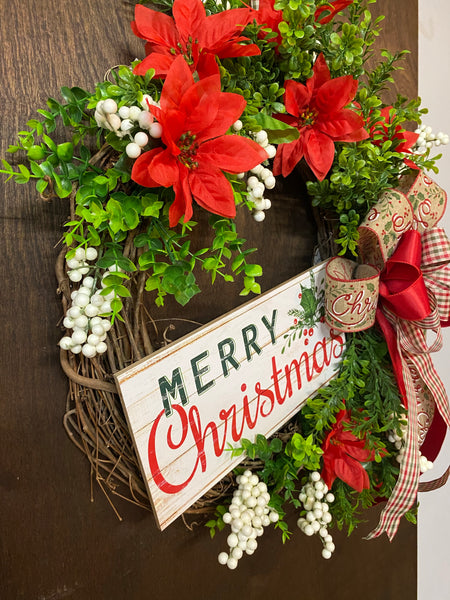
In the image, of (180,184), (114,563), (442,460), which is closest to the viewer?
(180,184)

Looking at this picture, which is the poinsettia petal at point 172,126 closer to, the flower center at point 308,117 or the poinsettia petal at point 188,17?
the poinsettia petal at point 188,17

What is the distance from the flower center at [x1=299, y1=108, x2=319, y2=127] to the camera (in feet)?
1.98

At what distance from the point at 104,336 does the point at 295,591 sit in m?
0.64

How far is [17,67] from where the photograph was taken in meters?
0.50

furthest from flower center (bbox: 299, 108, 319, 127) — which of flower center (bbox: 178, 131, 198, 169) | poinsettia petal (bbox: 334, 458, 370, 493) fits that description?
poinsettia petal (bbox: 334, 458, 370, 493)

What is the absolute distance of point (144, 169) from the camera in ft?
1.45

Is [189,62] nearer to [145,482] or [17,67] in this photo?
[17,67]

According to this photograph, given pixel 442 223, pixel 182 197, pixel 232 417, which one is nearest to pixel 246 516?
A: pixel 232 417

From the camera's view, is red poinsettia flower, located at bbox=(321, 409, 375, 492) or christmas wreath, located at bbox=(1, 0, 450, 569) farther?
red poinsettia flower, located at bbox=(321, 409, 375, 492)

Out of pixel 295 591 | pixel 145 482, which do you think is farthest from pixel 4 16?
pixel 295 591

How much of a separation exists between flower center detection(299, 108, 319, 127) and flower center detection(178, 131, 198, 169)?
0.21 m

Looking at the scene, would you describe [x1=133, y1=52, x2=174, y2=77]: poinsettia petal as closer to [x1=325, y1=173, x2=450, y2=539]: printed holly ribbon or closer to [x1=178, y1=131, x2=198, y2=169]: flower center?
[x1=178, y1=131, x2=198, y2=169]: flower center

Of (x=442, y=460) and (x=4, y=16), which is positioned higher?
(x=4, y=16)

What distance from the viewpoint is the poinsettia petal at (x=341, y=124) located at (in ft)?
1.91
